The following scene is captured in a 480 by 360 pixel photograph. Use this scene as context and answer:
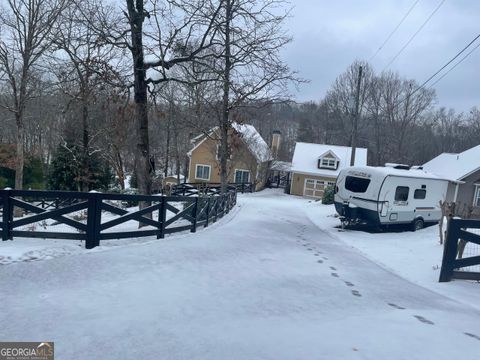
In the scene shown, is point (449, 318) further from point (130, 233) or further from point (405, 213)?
point (405, 213)

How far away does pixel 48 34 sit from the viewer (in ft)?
67.3

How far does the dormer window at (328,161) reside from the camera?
4212 centimetres

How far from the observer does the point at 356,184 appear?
18.1 meters

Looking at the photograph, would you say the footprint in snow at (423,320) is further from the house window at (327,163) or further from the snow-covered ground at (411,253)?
the house window at (327,163)

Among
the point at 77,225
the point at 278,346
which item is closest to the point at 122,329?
the point at 278,346

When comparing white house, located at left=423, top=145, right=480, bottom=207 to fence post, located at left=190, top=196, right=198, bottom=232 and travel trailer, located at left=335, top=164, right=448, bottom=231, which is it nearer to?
travel trailer, located at left=335, top=164, right=448, bottom=231

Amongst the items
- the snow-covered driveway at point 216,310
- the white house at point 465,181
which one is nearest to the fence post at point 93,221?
the snow-covered driveway at point 216,310

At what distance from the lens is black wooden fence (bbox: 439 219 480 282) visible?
8109 millimetres

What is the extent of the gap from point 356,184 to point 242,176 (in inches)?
982

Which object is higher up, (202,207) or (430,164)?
(430,164)

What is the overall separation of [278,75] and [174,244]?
35.2 ft

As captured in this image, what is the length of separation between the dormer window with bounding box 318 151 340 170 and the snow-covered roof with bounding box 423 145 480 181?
961 cm

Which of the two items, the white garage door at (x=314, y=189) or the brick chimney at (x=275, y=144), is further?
the brick chimney at (x=275, y=144)

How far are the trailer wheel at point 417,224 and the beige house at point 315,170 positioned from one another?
21.7 meters
